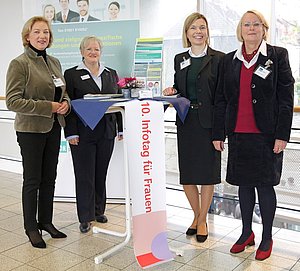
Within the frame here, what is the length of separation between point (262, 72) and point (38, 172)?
5.45 ft

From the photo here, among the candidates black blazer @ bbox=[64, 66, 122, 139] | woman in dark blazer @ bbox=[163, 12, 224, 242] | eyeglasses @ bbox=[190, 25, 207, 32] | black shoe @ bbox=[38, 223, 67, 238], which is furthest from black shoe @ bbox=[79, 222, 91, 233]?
eyeglasses @ bbox=[190, 25, 207, 32]

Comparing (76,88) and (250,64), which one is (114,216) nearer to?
(76,88)

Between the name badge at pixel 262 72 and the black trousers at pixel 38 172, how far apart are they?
1441 mm

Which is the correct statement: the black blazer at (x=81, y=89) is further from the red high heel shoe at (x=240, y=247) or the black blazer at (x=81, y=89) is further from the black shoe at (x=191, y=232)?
the red high heel shoe at (x=240, y=247)

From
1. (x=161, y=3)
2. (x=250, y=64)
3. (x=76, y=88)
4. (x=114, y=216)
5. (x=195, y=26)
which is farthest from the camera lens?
(x=161, y=3)

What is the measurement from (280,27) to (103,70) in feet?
5.11

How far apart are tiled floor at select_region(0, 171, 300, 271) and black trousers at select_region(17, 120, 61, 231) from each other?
0.22 meters

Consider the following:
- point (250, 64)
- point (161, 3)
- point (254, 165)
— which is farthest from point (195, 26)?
point (161, 3)

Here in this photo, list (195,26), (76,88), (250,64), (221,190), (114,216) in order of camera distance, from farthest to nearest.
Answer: (221,190)
(114,216)
(76,88)
(195,26)
(250,64)

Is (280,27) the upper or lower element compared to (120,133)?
upper

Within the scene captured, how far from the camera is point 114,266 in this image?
2.80 meters

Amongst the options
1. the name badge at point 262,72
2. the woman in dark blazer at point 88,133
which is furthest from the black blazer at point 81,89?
the name badge at point 262,72

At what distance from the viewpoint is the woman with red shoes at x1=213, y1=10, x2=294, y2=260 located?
8.77 ft

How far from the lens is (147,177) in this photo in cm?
272
